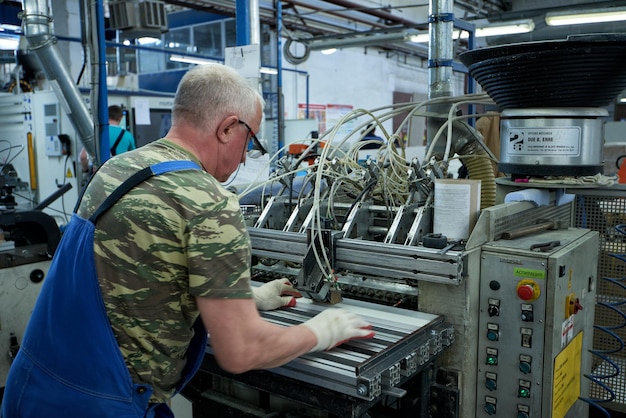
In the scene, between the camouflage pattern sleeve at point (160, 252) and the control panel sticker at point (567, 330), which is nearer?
the camouflage pattern sleeve at point (160, 252)

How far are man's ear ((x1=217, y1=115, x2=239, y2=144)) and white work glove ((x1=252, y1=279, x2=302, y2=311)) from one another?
450mm

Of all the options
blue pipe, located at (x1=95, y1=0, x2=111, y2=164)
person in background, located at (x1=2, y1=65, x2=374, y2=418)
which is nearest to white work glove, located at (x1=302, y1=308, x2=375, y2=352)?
person in background, located at (x1=2, y1=65, x2=374, y2=418)

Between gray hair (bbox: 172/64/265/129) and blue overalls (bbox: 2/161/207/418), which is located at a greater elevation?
gray hair (bbox: 172/64/265/129)

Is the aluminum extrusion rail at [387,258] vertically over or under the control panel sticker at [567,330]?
over

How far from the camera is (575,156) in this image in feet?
5.02

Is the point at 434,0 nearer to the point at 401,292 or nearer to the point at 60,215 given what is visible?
the point at 401,292

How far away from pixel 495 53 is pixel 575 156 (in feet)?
1.17

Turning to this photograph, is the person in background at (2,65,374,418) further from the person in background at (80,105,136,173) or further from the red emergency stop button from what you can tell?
the person in background at (80,105,136,173)

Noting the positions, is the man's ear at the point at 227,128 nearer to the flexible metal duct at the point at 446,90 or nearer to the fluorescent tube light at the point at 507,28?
the flexible metal duct at the point at 446,90

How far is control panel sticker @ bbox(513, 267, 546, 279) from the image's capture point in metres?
1.29

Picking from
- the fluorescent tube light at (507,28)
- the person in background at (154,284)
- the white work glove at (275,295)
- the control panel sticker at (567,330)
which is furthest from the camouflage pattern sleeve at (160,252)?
the fluorescent tube light at (507,28)

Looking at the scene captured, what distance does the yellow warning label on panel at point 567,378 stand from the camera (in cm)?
136

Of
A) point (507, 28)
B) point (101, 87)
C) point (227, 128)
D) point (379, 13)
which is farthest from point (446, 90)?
point (379, 13)

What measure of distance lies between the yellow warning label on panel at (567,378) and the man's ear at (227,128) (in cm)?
91
